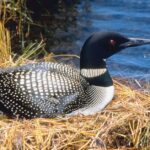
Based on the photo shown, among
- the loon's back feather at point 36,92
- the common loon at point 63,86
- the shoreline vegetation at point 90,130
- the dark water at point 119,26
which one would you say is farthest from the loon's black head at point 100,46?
the dark water at point 119,26

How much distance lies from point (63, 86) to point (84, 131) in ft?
1.67

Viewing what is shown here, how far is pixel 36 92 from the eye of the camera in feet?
21.4

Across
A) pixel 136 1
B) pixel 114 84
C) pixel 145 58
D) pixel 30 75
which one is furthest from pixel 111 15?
pixel 30 75

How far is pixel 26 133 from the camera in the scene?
6.21m

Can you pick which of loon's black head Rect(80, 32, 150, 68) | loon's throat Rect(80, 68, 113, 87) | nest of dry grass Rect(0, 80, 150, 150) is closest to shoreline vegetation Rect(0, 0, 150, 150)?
nest of dry grass Rect(0, 80, 150, 150)

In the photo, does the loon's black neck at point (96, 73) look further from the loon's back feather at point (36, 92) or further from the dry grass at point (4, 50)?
the dry grass at point (4, 50)

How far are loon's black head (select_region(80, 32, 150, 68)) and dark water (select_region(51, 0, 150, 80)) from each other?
6.99 feet

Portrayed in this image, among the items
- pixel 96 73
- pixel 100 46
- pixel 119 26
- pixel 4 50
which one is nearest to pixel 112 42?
pixel 100 46

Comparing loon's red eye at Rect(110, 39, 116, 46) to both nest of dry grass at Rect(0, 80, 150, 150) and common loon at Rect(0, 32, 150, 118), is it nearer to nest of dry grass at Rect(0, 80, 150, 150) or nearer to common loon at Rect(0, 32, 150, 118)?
common loon at Rect(0, 32, 150, 118)

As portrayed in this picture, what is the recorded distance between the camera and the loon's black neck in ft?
22.2

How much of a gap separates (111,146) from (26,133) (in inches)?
27.6

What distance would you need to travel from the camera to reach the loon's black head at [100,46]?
22.0 ft

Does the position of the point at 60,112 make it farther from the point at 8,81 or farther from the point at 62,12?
the point at 62,12

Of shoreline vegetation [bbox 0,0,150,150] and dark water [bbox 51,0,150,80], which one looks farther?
dark water [bbox 51,0,150,80]
